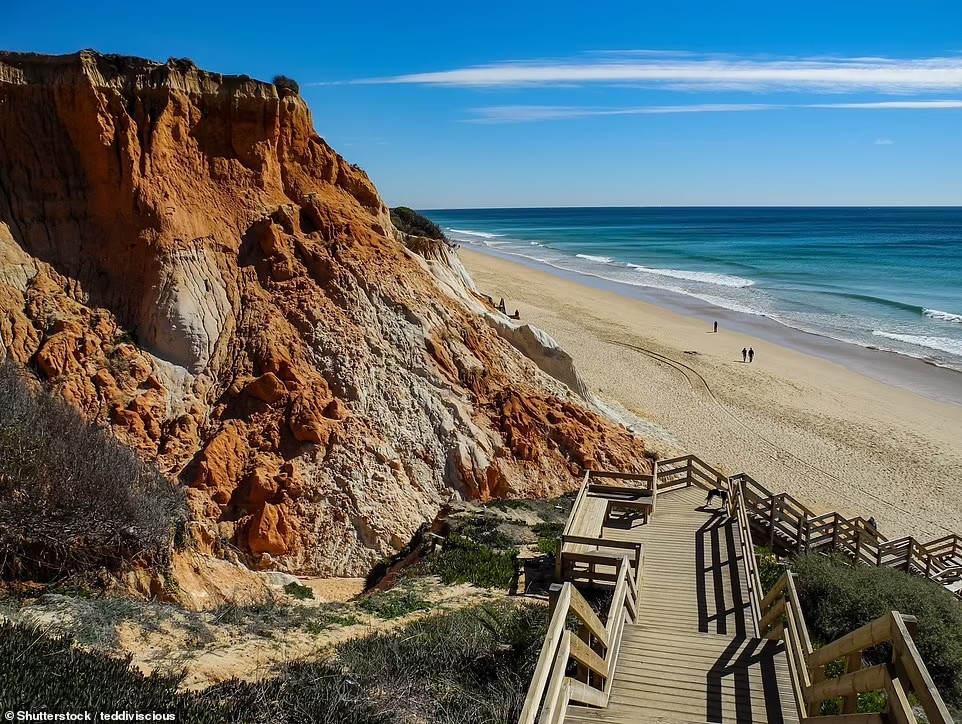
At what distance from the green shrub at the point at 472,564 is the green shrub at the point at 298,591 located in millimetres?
2026

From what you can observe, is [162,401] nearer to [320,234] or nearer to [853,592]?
[320,234]

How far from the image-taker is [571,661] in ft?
26.2

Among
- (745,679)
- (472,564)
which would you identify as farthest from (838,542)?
(745,679)

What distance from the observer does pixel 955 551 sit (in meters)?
15.5

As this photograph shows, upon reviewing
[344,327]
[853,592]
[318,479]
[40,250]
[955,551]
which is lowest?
[955,551]

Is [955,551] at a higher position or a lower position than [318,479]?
lower

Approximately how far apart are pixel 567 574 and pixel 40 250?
43.2 feet

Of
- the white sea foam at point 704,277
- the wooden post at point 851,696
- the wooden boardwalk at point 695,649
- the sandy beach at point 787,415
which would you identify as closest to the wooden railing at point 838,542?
the wooden boardwalk at point 695,649

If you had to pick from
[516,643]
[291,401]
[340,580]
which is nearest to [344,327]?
[291,401]

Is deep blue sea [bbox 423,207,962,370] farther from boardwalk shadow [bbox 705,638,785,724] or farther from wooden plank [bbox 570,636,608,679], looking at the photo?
wooden plank [bbox 570,636,608,679]

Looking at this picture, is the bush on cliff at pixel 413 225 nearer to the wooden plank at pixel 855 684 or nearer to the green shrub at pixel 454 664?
the green shrub at pixel 454 664

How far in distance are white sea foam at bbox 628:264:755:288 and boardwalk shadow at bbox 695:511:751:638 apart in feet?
176

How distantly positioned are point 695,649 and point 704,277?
63783mm

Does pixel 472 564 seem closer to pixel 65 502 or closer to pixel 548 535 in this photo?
pixel 548 535
